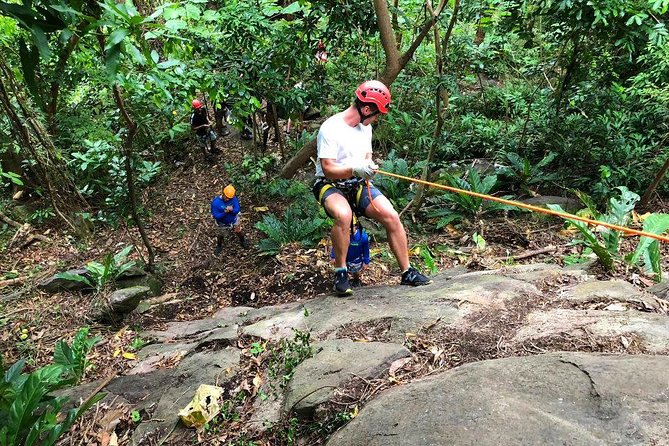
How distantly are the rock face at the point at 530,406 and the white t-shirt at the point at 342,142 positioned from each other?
2.29m

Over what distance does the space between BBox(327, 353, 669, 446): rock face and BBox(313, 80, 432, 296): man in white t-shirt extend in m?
1.95

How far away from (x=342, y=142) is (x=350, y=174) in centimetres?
32

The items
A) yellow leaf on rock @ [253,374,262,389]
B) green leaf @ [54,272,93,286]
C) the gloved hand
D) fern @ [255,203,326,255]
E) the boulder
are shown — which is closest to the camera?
yellow leaf on rock @ [253,374,262,389]

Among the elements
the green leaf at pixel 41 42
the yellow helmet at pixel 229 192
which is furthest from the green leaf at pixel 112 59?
the yellow helmet at pixel 229 192

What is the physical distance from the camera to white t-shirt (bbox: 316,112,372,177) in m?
4.16

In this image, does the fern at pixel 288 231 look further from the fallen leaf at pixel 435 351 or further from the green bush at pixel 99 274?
the fallen leaf at pixel 435 351

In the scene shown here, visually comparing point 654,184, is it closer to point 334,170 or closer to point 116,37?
point 334,170

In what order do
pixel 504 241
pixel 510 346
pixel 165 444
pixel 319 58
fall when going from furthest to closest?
Answer: pixel 319 58 → pixel 504 241 → pixel 510 346 → pixel 165 444

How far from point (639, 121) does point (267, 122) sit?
7056mm

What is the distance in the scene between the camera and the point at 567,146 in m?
7.83

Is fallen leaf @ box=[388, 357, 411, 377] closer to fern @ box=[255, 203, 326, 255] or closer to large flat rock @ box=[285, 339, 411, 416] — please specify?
large flat rock @ box=[285, 339, 411, 416]

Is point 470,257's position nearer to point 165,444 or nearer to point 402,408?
point 402,408

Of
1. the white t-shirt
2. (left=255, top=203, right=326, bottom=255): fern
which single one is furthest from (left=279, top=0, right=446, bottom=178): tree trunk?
the white t-shirt

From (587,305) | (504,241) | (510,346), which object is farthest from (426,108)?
(510,346)
